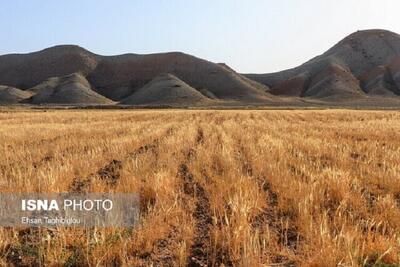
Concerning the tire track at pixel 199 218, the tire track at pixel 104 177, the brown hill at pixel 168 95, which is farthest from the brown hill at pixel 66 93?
the tire track at pixel 199 218

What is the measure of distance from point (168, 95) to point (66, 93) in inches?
1548

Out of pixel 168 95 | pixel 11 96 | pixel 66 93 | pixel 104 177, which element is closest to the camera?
pixel 104 177

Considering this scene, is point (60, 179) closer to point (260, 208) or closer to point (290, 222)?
point (260, 208)

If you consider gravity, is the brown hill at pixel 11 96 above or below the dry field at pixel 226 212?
above

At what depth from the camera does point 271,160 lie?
36.6 feet

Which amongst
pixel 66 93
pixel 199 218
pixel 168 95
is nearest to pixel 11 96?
pixel 66 93

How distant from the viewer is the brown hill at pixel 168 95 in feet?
506

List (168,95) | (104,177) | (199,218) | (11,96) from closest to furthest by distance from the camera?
1. (199,218)
2. (104,177)
3. (168,95)
4. (11,96)

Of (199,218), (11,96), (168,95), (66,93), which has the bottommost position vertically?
(199,218)

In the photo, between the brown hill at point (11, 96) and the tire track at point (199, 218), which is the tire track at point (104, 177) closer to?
the tire track at point (199, 218)

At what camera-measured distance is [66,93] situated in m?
173

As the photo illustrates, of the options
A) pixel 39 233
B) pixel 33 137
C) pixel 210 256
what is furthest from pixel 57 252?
pixel 33 137

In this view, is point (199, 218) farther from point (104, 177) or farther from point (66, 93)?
point (66, 93)

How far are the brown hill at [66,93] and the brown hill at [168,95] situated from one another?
12763mm
